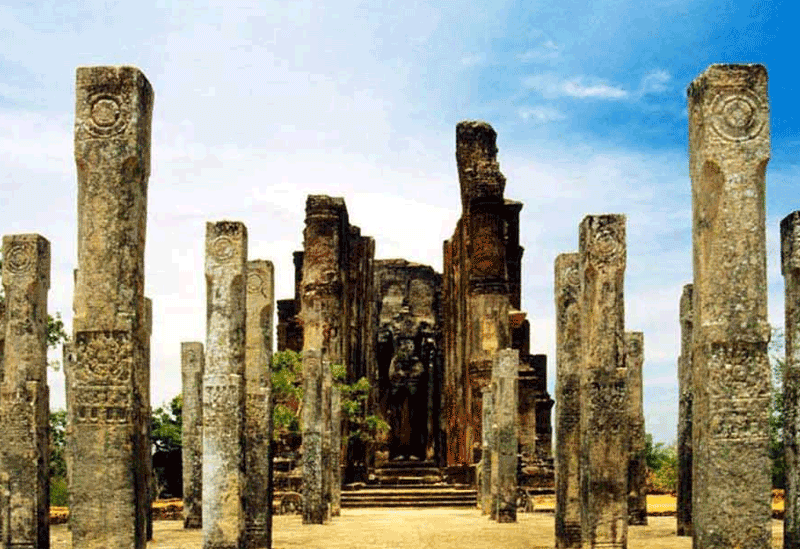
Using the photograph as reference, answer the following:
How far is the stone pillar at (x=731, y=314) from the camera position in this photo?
10094 mm

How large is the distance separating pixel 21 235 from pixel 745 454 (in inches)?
422

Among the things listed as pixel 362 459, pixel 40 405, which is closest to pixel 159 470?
pixel 362 459

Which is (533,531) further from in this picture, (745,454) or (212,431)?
(745,454)

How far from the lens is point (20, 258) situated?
16984mm

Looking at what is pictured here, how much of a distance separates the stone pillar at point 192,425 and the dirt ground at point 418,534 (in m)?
0.71

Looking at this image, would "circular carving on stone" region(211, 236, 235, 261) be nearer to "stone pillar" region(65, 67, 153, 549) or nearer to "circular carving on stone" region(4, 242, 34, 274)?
"circular carving on stone" region(4, 242, 34, 274)

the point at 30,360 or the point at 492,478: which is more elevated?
the point at 30,360

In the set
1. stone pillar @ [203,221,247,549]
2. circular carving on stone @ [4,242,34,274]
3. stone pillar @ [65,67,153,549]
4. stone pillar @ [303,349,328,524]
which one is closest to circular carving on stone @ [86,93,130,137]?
stone pillar @ [65,67,153,549]

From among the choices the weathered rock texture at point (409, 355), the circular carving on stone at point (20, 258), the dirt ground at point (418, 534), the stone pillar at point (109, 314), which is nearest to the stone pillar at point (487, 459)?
the dirt ground at point (418, 534)

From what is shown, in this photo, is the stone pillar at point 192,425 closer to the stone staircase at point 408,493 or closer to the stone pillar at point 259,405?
the stone pillar at point 259,405

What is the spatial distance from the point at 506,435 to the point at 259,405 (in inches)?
315

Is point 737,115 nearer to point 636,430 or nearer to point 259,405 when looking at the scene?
point 259,405

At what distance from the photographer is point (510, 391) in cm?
2505

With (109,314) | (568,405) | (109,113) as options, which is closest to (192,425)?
(568,405)
